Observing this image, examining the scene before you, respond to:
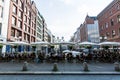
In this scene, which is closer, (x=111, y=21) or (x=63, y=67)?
(x=63, y=67)

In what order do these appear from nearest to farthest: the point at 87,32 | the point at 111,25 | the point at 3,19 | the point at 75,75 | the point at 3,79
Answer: the point at 3,79
the point at 75,75
the point at 3,19
the point at 111,25
the point at 87,32

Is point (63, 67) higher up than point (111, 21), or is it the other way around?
point (111, 21)

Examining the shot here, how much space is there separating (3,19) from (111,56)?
909 inches

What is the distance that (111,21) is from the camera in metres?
43.2

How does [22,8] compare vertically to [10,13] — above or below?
above

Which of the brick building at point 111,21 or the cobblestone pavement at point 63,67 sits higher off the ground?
the brick building at point 111,21

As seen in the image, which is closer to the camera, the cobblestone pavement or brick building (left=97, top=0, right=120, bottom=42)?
the cobblestone pavement

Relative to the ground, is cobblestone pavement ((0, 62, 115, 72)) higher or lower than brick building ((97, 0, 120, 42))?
lower

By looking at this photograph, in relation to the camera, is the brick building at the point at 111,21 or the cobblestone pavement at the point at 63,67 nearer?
the cobblestone pavement at the point at 63,67

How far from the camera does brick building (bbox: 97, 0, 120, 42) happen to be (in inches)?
1532

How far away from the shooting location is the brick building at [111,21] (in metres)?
38.9

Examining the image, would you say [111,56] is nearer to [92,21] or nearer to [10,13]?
[10,13]

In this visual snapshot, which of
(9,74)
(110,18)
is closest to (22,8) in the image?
(110,18)

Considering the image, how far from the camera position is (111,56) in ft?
68.0
